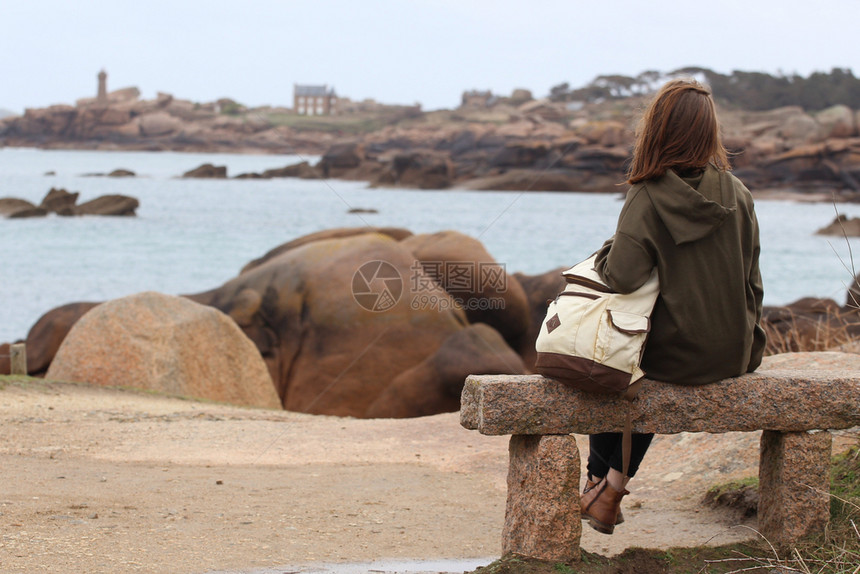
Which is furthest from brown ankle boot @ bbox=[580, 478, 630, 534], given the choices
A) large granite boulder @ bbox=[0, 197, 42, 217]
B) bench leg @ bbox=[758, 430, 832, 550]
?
large granite boulder @ bbox=[0, 197, 42, 217]

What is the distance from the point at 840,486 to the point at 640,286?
1782 millimetres

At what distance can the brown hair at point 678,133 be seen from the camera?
3777mm

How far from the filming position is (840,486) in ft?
15.3

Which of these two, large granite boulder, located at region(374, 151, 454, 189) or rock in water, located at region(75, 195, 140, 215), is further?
large granite boulder, located at region(374, 151, 454, 189)

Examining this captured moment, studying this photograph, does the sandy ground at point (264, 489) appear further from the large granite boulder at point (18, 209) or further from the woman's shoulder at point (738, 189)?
the large granite boulder at point (18, 209)

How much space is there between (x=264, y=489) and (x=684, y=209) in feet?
10.3

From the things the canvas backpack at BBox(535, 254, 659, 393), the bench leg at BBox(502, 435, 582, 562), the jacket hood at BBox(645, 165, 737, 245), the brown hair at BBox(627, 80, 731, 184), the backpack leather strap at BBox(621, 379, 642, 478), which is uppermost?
the brown hair at BBox(627, 80, 731, 184)

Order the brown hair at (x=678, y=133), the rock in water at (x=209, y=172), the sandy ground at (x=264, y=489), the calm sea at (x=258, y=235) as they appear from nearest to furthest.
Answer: the brown hair at (x=678, y=133) → the sandy ground at (x=264, y=489) → the calm sea at (x=258, y=235) → the rock in water at (x=209, y=172)

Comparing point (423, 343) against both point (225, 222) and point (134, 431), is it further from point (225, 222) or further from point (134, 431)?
point (225, 222)

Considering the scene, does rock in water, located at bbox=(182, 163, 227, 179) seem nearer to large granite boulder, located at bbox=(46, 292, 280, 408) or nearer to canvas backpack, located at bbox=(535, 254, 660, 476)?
large granite boulder, located at bbox=(46, 292, 280, 408)

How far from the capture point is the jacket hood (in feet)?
12.2

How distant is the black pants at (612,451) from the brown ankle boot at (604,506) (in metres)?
0.07

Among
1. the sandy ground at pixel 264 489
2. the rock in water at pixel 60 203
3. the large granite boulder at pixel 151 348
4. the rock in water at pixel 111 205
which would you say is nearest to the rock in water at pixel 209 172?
the rock in water at pixel 111 205

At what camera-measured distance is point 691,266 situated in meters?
3.77
